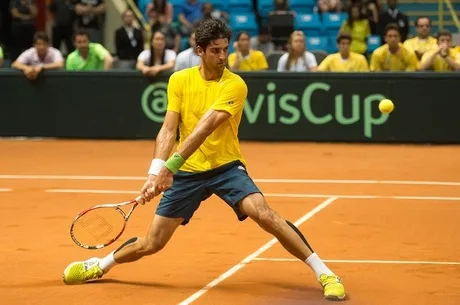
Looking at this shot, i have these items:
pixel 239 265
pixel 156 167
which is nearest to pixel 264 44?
pixel 239 265

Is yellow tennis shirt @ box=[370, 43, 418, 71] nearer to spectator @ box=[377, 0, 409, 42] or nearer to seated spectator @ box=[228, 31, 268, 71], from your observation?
seated spectator @ box=[228, 31, 268, 71]

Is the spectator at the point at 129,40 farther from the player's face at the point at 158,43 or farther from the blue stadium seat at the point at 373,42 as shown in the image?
the blue stadium seat at the point at 373,42

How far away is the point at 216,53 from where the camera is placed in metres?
7.41

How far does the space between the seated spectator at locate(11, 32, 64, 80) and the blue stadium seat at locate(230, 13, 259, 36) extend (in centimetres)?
528

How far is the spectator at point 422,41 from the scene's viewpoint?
17906 millimetres

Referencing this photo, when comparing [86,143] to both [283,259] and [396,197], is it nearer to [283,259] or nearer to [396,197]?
[396,197]

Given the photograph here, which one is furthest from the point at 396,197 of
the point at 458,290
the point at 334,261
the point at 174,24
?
the point at 174,24

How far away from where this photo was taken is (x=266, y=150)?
55.0 feet

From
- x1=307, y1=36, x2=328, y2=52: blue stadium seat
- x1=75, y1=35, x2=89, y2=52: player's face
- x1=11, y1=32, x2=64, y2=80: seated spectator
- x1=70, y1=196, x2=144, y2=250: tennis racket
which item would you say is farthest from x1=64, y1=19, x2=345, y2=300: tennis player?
x1=307, y1=36, x2=328, y2=52: blue stadium seat

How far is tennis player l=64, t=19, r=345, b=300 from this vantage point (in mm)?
7449

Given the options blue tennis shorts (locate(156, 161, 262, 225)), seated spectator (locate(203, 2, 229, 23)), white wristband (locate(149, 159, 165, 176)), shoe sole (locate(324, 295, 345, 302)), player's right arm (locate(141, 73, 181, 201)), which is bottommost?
seated spectator (locate(203, 2, 229, 23))

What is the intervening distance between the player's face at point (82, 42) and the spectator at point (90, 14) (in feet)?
11.1

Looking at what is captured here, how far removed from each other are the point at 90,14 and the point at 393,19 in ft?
19.7

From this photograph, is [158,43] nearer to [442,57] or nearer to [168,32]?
[168,32]
